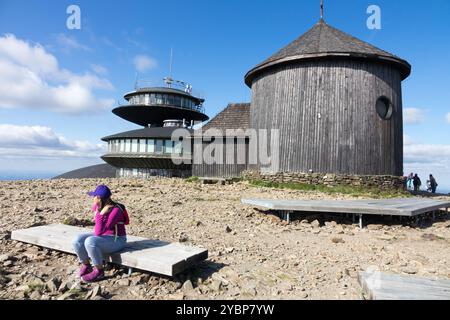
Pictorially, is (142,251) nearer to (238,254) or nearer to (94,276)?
Answer: (94,276)

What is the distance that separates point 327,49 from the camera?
16859 mm

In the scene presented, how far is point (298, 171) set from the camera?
57.2 ft

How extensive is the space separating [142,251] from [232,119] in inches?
742

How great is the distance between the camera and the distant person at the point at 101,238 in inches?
180

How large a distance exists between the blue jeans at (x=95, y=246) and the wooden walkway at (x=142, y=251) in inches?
5.4

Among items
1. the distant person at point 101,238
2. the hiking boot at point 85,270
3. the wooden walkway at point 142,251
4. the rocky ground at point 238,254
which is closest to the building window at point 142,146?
the rocky ground at point 238,254

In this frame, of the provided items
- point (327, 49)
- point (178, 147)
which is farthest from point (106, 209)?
point (178, 147)

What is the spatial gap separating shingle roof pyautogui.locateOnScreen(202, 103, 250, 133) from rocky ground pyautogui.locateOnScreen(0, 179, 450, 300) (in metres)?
12.5

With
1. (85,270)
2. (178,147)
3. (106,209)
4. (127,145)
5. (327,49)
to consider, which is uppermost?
(327,49)

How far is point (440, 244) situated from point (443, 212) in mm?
5605

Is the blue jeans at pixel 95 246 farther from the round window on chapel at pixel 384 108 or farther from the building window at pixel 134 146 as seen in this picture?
the building window at pixel 134 146
